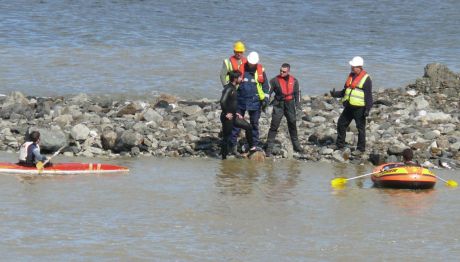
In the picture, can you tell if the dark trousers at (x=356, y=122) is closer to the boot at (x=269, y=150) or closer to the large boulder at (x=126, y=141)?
the boot at (x=269, y=150)

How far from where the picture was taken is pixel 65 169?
1680cm

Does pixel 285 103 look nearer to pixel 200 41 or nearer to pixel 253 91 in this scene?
pixel 253 91

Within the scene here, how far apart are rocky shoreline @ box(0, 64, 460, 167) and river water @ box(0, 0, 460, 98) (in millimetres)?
4873

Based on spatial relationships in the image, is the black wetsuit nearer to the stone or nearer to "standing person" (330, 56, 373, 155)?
"standing person" (330, 56, 373, 155)

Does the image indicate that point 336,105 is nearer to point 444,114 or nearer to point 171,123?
point 444,114

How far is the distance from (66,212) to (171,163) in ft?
13.0

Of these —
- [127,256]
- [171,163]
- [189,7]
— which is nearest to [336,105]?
[171,163]

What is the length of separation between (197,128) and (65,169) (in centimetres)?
387

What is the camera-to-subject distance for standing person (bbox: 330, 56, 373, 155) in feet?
61.2

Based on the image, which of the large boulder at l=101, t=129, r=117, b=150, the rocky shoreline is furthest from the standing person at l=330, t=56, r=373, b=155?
the large boulder at l=101, t=129, r=117, b=150

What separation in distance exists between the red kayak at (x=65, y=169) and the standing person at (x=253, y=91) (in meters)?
2.50

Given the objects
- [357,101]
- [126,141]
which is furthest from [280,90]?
[126,141]

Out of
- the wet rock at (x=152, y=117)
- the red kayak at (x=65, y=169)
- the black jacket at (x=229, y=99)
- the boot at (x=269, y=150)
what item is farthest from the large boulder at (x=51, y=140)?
the boot at (x=269, y=150)

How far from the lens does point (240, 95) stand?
1853 centimetres
